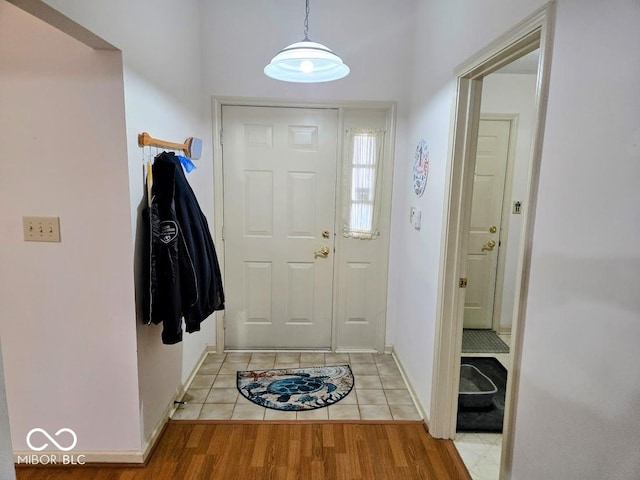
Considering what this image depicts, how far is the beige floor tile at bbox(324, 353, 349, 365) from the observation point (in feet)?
9.95

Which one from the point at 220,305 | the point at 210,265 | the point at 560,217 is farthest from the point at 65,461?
the point at 560,217

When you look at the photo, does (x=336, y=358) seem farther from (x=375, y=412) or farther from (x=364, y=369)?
(x=375, y=412)

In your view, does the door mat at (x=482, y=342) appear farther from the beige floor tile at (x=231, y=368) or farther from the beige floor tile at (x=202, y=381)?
the beige floor tile at (x=202, y=381)

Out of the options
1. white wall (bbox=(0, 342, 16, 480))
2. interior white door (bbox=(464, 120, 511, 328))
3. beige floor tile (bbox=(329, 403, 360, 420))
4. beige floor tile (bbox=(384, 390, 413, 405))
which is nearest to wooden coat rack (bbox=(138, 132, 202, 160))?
white wall (bbox=(0, 342, 16, 480))

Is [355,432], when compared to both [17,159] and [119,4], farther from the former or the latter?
[119,4]

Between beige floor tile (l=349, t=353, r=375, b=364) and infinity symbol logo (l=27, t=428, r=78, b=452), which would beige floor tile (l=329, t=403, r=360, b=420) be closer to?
beige floor tile (l=349, t=353, r=375, b=364)

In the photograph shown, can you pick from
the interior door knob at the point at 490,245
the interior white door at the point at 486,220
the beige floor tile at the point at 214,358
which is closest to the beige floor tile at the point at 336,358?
the beige floor tile at the point at 214,358

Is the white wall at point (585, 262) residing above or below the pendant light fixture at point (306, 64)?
below

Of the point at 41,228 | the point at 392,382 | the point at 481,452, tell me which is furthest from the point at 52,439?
the point at 481,452

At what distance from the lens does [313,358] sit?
122 inches

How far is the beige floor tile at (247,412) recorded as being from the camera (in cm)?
231

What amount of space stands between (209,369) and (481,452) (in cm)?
192

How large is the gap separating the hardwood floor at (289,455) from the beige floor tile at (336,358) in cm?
78

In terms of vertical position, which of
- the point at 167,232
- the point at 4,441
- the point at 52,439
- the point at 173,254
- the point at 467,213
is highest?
the point at 467,213
